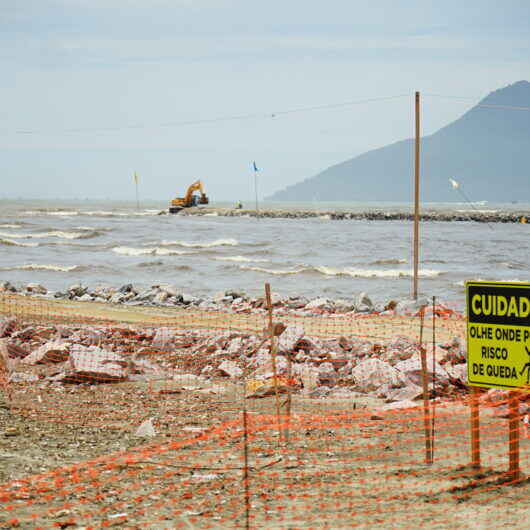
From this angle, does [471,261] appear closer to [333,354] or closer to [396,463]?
→ [333,354]

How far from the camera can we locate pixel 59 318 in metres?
17.5

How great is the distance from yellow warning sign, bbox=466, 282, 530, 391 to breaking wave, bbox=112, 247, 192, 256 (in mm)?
33703

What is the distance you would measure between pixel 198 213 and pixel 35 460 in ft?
297

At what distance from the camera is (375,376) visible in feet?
33.3

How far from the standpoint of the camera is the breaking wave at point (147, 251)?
39978mm

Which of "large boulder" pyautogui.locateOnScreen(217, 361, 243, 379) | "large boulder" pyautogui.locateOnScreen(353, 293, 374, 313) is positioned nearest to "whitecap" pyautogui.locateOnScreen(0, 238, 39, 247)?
"large boulder" pyautogui.locateOnScreen(353, 293, 374, 313)

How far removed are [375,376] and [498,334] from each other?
398cm

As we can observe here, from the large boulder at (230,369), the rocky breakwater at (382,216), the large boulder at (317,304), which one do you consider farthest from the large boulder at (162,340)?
the rocky breakwater at (382,216)

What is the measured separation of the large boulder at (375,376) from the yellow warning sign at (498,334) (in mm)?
3514

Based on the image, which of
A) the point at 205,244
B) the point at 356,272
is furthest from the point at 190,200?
the point at 356,272

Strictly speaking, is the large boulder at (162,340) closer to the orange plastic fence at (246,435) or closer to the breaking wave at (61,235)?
the orange plastic fence at (246,435)

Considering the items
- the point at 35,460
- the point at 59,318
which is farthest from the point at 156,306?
the point at 35,460

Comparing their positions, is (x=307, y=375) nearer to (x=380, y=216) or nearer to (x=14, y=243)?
(x=14, y=243)

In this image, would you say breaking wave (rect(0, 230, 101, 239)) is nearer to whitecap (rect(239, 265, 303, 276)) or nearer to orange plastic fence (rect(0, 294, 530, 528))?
whitecap (rect(239, 265, 303, 276))
